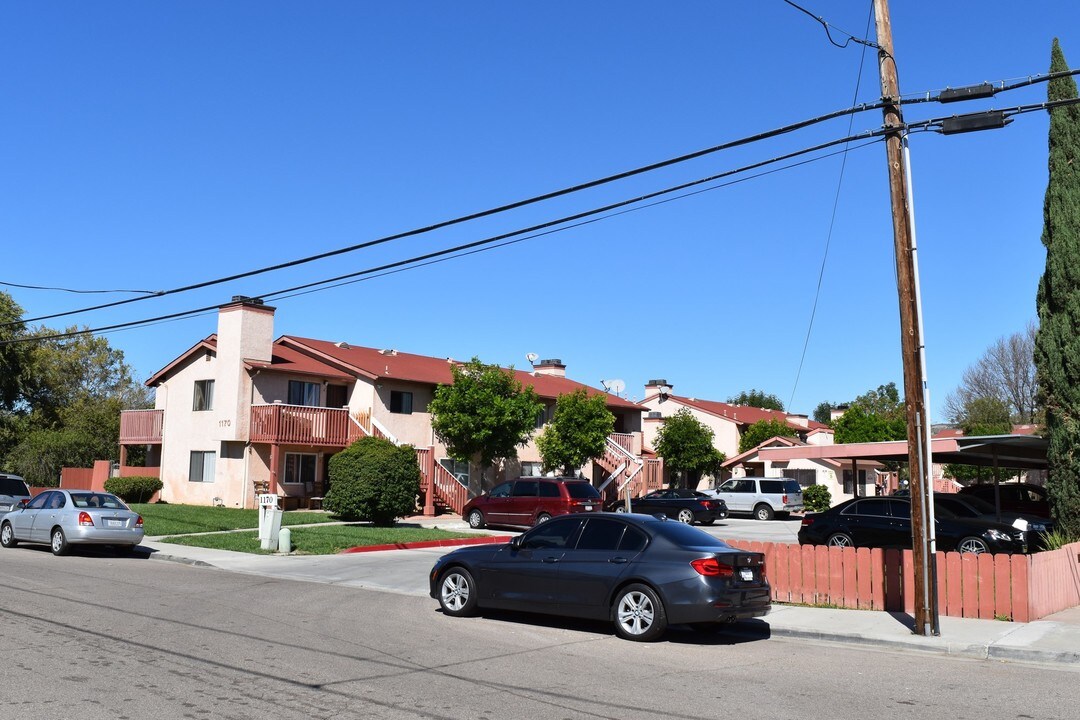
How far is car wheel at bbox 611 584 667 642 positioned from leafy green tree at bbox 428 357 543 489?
2424cm

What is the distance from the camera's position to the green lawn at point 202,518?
86.7 feet

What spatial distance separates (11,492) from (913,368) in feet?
75.8

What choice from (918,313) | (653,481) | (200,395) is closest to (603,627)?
(918,313)

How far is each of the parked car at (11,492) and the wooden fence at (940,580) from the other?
63.9 ft

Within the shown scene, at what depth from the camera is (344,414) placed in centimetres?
3572

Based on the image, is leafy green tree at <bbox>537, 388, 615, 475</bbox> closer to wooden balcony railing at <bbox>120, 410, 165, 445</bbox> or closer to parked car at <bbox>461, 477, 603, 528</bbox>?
parked car at <bbox>461, 477, 603, 528</bbox>

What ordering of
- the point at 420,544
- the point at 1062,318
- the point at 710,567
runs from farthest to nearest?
the point at 420,544 < the point at 1062,318 < the point at 710,567

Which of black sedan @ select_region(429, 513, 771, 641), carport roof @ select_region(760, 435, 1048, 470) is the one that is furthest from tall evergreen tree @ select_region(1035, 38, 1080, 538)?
black sedan @ select_region(429, 513, 771, 641)

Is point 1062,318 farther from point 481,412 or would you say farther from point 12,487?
point 12,487

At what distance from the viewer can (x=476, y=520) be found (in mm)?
29719

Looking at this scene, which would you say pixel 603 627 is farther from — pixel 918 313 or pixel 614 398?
pixel 614 398

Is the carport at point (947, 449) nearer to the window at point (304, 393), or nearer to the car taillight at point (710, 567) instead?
the car taillight at point (710, 567)

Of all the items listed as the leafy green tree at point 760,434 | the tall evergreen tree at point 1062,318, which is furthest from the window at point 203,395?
the leafy green tree at point 760,434

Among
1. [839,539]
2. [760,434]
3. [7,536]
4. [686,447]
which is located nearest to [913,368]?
[839,539]
